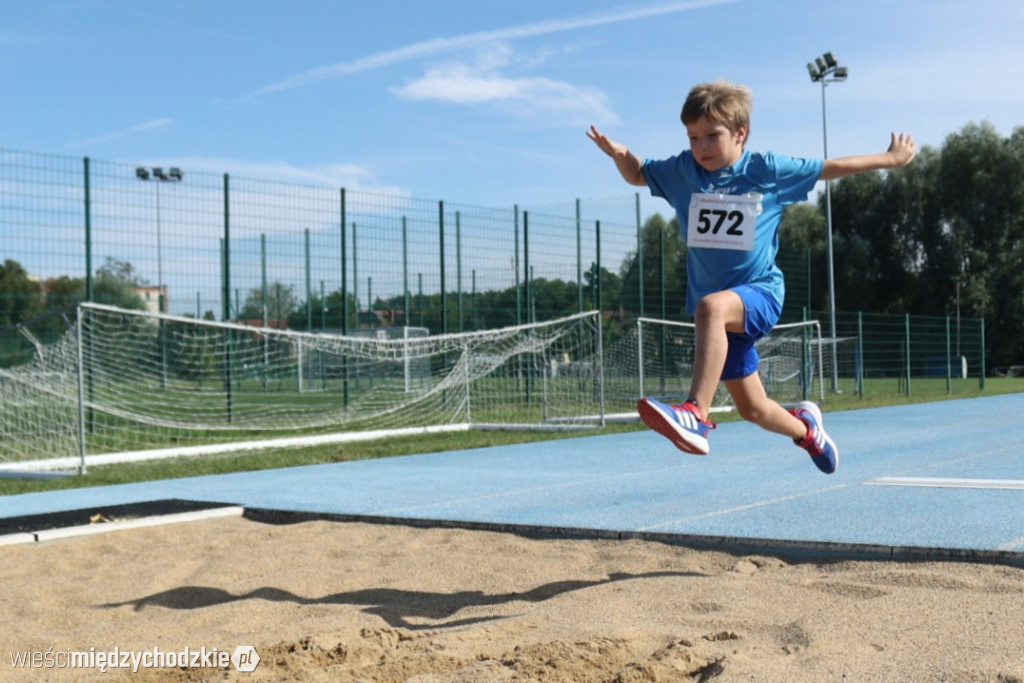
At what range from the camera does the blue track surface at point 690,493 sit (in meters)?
5.51

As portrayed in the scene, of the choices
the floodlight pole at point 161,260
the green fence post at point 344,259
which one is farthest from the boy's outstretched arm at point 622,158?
the green fence post at point 344,259

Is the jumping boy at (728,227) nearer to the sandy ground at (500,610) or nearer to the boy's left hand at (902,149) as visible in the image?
the boy's left hand at (902,149)

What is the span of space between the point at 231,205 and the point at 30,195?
2971mm

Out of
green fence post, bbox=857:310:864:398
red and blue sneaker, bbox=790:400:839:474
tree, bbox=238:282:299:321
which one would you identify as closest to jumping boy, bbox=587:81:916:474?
red and blue sneaker, bbox=790:400:839:474

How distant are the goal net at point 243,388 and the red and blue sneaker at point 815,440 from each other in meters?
6.57

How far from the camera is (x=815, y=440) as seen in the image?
4832 millimetres

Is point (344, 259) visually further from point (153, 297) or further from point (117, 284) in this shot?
point (153, 297)

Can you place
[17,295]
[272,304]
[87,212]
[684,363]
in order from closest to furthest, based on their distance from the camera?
[87,212], [17,295], [272,304], [684,363]

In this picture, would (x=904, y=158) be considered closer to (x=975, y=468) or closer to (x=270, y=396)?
(x=975, y=468)

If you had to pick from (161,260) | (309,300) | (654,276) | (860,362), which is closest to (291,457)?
(161,260)

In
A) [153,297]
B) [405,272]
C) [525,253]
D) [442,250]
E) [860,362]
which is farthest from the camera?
→ [860,362]

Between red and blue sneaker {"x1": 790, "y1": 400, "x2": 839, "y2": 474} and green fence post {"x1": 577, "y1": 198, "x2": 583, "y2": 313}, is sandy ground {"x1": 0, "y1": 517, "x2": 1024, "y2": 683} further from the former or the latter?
green fence post {"x1": 577, "y1": 198, "x2": 583, "y2": 313}

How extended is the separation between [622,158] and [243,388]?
11.9 metres

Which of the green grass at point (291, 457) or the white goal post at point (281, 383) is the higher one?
the white goal post at point (281, 383)
